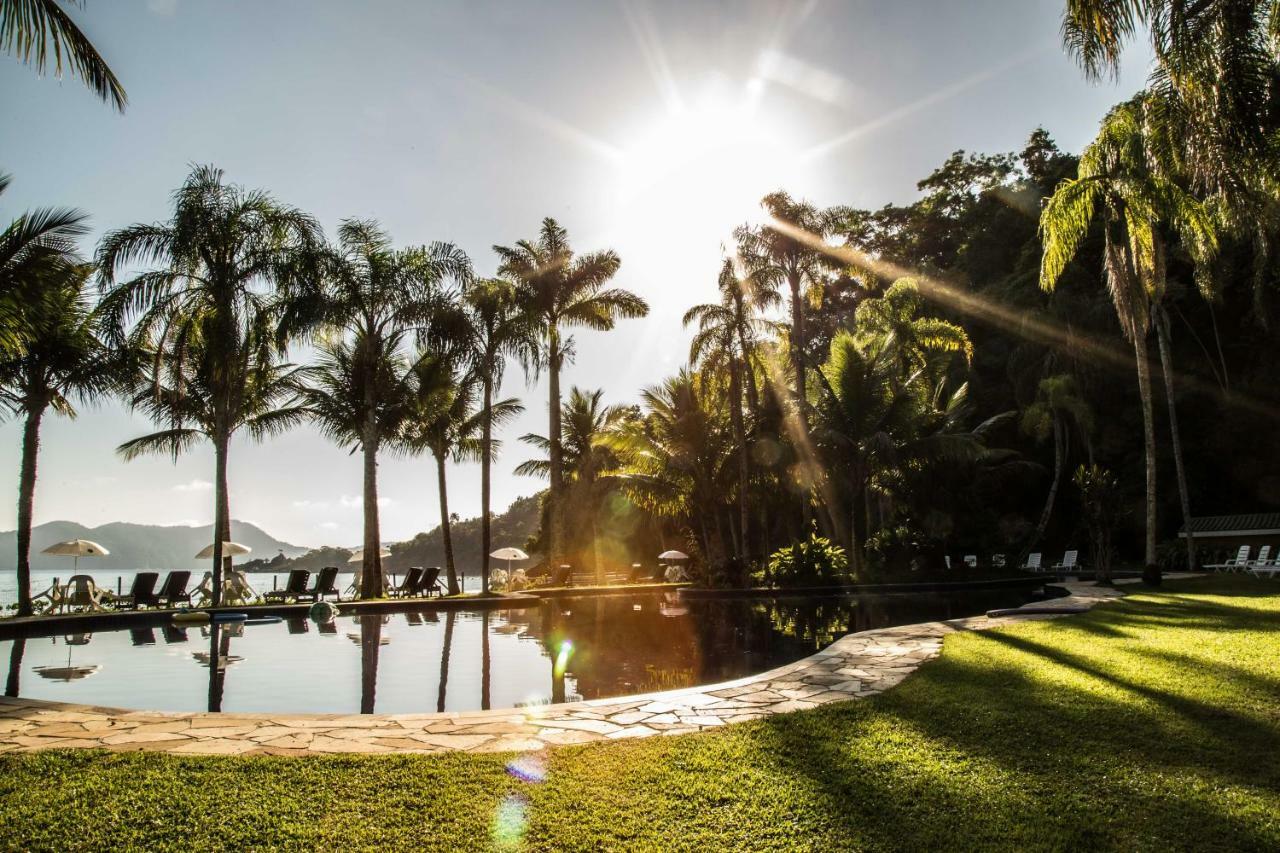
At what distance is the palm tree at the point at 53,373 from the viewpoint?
15.0 m

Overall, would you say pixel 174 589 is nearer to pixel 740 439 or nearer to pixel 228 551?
pixel 228 551

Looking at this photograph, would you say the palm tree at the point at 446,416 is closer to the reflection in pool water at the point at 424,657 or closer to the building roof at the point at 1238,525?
the reflection in pool water at the point at 424,657

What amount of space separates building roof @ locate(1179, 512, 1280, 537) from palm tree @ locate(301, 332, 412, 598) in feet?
77.2

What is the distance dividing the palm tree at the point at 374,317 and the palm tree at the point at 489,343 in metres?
1.04

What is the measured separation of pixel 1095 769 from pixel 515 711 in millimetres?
3719

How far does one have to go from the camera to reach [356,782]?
12.1ft

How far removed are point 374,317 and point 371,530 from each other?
5452 millimetres

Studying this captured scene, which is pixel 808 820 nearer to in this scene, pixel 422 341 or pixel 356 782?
→ pixel 356 782

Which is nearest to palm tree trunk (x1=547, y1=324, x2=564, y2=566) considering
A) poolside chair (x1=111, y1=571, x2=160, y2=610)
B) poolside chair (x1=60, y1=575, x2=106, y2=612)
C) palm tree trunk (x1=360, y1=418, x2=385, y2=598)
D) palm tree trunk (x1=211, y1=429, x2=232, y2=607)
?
palm tree trunk (x1=360, y1=418, x2=385, y2=598)

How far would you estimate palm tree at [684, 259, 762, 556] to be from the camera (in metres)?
21.3

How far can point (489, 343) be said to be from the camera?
20.5 m

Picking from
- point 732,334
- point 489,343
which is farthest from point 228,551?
point 732,334

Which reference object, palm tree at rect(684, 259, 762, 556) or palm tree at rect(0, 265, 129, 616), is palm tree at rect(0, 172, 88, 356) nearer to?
palm tree at rect(0, 265, 129, 616)

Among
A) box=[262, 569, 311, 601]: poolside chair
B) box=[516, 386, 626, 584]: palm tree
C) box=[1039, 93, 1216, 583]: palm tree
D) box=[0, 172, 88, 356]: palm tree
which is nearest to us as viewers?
box=[0, 172, 88, 356]: palm tree
